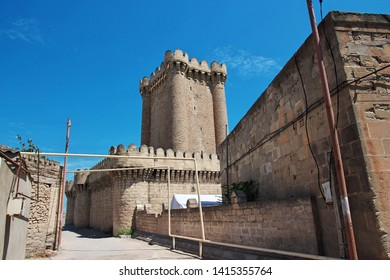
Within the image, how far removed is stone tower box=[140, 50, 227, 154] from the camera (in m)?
25.3

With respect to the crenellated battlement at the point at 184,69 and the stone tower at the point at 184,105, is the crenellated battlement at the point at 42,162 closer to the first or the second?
the stone tower at the point at 184,105

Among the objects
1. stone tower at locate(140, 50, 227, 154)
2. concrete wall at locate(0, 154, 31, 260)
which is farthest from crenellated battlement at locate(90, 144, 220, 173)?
concrete wall at locate(0, 154, 31, 260)

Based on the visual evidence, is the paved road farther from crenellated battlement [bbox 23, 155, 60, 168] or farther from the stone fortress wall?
crenellated battlement [bbox 23, 155, 60, 168]

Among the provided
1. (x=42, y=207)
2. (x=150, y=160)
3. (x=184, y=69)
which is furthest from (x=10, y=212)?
(x=184, y=69)

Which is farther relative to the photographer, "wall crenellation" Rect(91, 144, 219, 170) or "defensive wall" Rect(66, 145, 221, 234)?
"wall crenellation" Rect(91, 144, 219, 170)

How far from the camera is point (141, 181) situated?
19.0 meters

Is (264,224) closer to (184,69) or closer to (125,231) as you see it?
(125,231)

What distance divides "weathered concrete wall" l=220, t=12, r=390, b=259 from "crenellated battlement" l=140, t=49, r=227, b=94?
21243 millimetres

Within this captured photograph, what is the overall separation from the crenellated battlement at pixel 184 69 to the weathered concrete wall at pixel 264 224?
1890cm

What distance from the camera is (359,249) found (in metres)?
3.93

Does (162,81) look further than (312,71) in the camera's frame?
Yes
